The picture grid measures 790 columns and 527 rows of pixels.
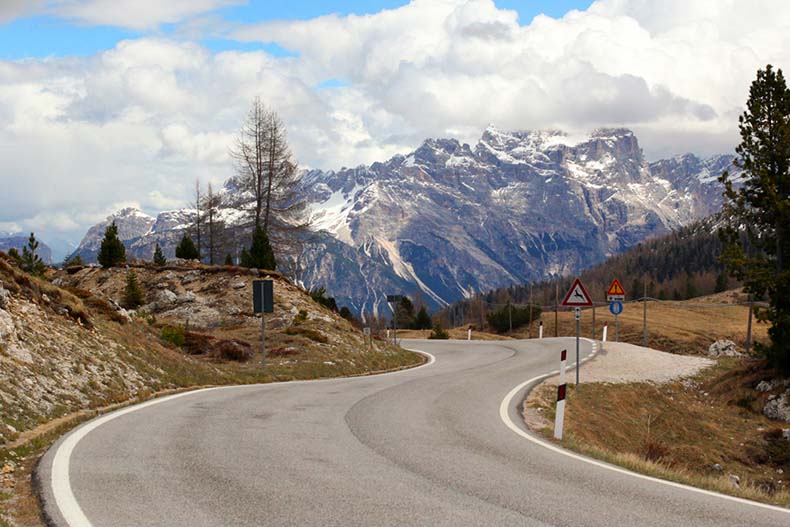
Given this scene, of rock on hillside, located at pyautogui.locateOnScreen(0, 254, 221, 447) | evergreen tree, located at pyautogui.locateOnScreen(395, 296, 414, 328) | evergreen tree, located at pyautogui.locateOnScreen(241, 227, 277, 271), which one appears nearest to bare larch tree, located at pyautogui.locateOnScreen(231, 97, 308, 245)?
evergreen tree, located at pyautogui.locateOnScreen(241, 227, 277, 271)

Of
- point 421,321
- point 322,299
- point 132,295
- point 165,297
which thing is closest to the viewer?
point 132,295

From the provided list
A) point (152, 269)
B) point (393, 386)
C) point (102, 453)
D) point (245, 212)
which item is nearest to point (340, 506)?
point (102, 453)

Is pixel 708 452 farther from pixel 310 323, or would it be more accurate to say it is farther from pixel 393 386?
pixel 310 323

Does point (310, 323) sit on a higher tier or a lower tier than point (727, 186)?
lower

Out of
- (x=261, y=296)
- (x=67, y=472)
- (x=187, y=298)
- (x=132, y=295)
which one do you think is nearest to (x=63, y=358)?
(x=261, y=296)

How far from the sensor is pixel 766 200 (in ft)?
77.2

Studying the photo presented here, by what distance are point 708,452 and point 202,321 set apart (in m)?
21.4

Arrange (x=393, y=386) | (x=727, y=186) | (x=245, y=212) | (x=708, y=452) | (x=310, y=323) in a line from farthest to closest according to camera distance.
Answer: (x=245, y=212) → (x=310, y=323) → (x=727, y=186) → (x=393, y=386) → (x=708, y=452)

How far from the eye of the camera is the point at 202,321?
3098 centimetres

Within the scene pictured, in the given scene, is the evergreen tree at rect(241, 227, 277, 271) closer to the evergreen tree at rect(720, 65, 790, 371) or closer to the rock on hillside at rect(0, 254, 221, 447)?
the rock on hillside at rect(0, 254, 221, 447)

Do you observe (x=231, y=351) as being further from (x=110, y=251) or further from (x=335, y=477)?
(x=110, y=251)

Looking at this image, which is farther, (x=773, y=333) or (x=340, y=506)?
(x=773, y=333)

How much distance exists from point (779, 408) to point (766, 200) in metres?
6.99

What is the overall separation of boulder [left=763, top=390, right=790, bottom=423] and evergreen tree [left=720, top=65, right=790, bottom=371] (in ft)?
4.72
